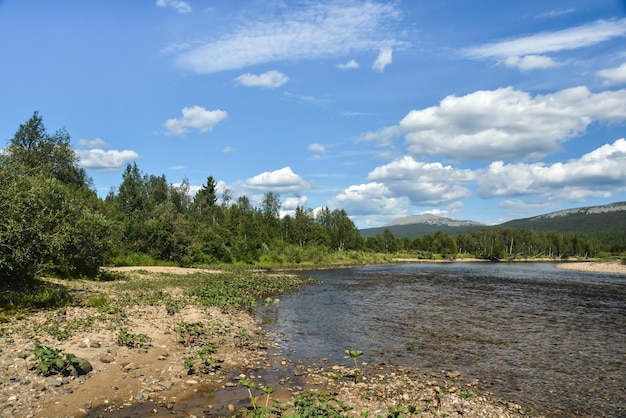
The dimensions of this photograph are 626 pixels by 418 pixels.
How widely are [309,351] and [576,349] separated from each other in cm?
1418

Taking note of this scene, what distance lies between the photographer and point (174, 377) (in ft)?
44.6

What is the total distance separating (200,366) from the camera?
1487 centimetres

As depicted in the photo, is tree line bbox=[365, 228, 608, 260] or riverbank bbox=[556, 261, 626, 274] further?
tree line bbox=[365, 228, 608, 260]

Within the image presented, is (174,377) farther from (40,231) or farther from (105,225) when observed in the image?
(105,225)

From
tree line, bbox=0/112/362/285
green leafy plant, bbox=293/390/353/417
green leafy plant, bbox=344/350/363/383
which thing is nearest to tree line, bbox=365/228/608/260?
tree line, bbox=0/112/362/285

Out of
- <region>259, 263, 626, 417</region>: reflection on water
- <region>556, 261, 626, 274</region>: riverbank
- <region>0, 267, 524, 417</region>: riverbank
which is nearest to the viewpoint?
<region>0, 267, 524, 417</region>: riverbank

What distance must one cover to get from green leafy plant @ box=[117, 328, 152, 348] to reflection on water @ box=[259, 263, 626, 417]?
266 inches

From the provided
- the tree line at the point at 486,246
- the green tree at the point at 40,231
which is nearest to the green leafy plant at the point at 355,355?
the green tree at the point at 40,231

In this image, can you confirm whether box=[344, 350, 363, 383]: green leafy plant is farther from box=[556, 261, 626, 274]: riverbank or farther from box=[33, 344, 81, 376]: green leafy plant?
box=[556, 261, 626, 274]: riverbank

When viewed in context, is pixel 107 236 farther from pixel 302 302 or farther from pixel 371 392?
pixel 371 392

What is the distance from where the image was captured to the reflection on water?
1457cm

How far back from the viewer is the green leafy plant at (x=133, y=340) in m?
16.1

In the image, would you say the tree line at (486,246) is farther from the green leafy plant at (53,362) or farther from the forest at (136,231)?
the green leafy plant at (53,362)

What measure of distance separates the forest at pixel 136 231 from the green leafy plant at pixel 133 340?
7976 mm
